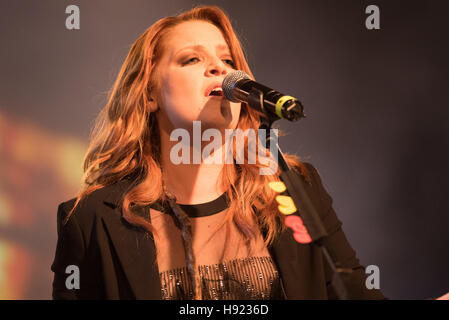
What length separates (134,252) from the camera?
1.37 metres

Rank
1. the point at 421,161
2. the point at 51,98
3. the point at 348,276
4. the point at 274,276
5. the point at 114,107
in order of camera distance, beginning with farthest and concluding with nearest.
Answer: the point at 421,161 < the point at 51,98 < the point at 114,107 < the point at 274,276 < the point at 348,276

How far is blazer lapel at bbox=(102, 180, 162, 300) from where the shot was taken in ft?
4.27

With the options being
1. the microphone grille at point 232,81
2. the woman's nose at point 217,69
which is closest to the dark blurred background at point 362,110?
the woman's nose at point 217,69

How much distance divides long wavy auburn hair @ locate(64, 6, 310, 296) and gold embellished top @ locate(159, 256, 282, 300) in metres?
0.11

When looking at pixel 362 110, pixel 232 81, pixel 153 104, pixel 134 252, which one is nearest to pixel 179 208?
pixel 134 252

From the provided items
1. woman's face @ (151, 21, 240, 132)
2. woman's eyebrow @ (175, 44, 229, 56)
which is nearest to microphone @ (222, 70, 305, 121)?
woman's face @ (151, 21, 240, 132)

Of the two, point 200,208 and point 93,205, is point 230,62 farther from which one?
point 93,205

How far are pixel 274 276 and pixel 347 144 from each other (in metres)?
0.98

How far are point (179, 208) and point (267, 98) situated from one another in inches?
27.4

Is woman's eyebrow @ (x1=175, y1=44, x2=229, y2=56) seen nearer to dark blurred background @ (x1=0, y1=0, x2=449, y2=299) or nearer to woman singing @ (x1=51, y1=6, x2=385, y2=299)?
woman singing @ (x1=51, y1=6, x2=385, y2=299)

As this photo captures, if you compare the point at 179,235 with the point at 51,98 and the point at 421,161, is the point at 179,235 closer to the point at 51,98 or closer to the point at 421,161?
the point at 51,98

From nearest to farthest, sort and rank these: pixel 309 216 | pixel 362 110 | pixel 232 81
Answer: pixel 309 216 < pixel 232 81 < pixel 362 110
